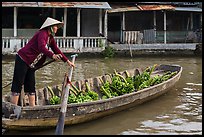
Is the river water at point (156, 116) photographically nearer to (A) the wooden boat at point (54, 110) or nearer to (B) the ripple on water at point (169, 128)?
(B) the ripple on water at point (169, 128)

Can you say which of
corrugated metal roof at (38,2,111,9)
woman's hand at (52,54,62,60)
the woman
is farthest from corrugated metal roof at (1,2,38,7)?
woman's hand at (52,54,62,60)

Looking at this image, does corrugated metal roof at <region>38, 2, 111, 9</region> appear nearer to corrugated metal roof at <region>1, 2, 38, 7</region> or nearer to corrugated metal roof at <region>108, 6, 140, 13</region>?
corrugated metal roof at <region>1, 2, 38, 7</region>

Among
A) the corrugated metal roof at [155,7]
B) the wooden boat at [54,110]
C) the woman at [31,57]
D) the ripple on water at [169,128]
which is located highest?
the corrugated metal roof at [155,7]

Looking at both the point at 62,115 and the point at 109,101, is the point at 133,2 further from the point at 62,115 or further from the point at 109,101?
the point at 62,115

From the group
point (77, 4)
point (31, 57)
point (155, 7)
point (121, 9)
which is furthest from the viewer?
point (155, 7)

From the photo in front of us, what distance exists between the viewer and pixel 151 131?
620 cm

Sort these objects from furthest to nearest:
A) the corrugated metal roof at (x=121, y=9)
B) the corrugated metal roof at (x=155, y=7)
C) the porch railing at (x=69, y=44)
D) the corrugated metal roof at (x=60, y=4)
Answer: the corrugated metal roof at (x=155, y=7) < the corrugated metal roof at (x=121, y=9) < the corrugated metal roof at (x=60, y=4) < the porch railing at (x=69, y=44)

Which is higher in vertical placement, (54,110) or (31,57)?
(31,57)

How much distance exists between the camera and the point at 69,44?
53.0 ft

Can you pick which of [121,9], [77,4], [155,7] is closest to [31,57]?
[77,4]

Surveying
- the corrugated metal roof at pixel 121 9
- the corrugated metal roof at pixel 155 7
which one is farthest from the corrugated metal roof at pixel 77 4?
the corrugated metal roof at pixel 155 7

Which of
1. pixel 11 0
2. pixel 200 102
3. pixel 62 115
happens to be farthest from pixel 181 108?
pixel 11 0

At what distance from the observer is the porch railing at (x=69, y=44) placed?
15.5 meters

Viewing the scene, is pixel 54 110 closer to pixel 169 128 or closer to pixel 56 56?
pixel 56 56
